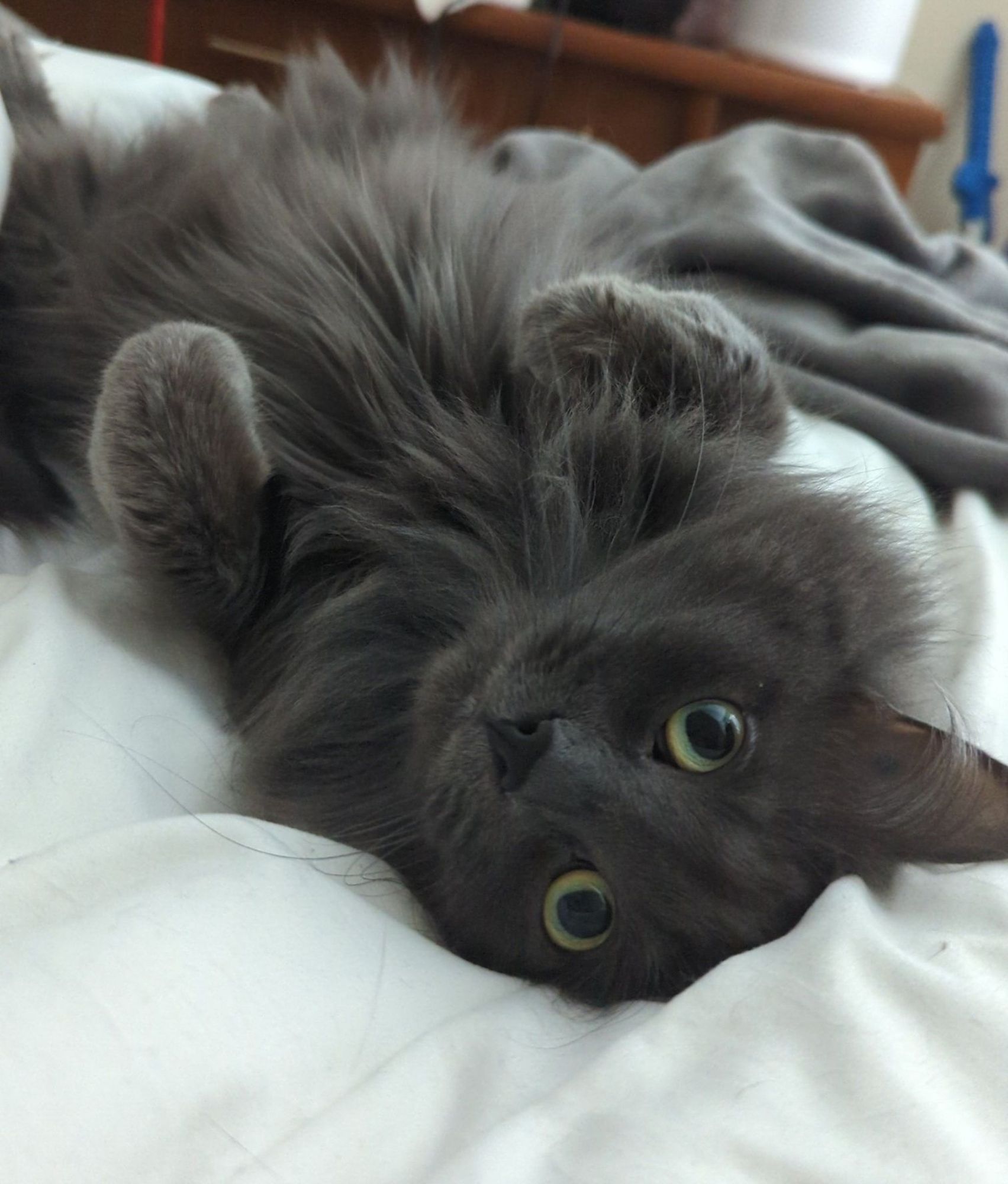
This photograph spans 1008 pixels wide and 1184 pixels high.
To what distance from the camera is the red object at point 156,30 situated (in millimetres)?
3059

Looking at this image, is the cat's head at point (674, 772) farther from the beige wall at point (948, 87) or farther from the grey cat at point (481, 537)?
the beige wall at point (948, 87)

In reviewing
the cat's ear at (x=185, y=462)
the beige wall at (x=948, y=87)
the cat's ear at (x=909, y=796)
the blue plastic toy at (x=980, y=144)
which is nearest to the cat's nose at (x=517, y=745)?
the cat's ear at (x=909, y=796)

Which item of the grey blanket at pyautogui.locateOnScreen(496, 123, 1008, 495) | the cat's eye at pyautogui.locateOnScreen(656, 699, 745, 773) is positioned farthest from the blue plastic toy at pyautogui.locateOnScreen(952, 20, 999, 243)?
the cat's eye at pyautogui.locateOnScreen(656, 699, 745, 773)

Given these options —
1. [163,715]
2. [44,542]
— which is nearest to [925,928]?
[163,715]

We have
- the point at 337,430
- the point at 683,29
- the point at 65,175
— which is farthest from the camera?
the point at 683,29

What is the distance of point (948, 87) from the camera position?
4223 millimetres

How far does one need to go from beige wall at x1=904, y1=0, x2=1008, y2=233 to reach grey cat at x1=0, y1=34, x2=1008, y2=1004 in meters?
3.42

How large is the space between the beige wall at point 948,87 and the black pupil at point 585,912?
4.11 metres

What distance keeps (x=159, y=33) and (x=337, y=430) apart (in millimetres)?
2553

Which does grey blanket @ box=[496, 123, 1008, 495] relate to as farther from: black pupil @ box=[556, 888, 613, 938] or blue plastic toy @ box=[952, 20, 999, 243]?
blue plastic toy @ box=[952, 20, 999, 243]

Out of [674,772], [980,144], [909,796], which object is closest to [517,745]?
[674,772]

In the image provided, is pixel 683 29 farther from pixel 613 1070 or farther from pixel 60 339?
pixel 613 1070

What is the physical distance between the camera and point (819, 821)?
0.97m

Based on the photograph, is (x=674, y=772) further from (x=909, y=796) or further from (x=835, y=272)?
(x=835, y=272)
